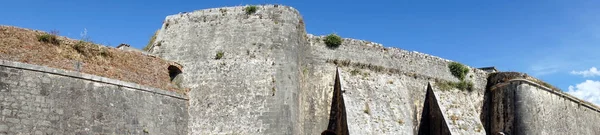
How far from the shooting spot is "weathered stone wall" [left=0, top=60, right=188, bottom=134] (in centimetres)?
1678

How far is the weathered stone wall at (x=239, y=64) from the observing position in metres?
21.4

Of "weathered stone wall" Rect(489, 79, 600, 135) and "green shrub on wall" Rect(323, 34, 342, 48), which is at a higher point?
"green shrub on wall" Rect(323, 34, 342, 48)

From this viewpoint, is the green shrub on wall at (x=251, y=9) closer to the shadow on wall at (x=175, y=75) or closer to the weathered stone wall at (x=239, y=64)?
the weathered stone wall at (x=239, y=64)

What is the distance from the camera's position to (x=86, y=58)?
19.4 metres

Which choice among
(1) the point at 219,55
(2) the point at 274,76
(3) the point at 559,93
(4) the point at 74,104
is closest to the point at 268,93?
(2) the point at 274,76

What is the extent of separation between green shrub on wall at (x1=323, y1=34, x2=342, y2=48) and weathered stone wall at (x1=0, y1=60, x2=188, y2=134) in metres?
7.97

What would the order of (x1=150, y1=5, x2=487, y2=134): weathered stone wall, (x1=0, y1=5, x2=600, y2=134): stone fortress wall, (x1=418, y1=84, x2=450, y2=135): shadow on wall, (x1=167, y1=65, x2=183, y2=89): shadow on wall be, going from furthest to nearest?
(x1=418, y1=84, x2=450, y2=135): shadow on wall < (x1=167, y1=65, x2=183, y2=89): shadow on wall < (x1=150, y1=5, x2=487, y2=134): weathered stone wall < (x1=0, y1=5, x2=600, y2=134): stone fortress wall

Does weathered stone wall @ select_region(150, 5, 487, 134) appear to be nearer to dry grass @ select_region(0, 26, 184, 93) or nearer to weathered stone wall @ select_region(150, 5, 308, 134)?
weathered stone wall @ select_region(150, 5, 308, 134)

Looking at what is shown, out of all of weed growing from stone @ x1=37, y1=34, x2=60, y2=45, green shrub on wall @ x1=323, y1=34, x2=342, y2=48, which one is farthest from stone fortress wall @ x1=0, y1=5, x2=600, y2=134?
weed growing from stone @ x1=37, y1=34, x2=60, y2=45

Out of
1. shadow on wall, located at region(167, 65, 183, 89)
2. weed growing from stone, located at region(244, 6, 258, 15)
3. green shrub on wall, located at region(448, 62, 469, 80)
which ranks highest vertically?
weed growing from stone, located at region(244, 6, 258, 15)

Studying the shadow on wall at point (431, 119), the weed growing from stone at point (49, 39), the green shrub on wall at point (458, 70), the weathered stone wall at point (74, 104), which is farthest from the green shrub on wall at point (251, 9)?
the green shrub on wall at point (458, 70)

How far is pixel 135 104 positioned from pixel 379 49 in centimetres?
1198

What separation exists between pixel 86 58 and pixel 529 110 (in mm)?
19640

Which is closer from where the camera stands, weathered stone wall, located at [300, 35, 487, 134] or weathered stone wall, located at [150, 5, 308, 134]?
weathered stone wall, located at [150, 5, 308, 134]
